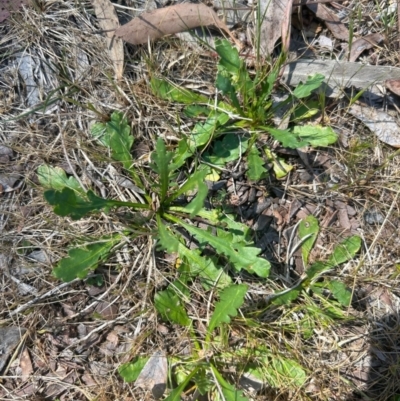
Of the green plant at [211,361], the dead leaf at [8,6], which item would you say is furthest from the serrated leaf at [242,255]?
the dead leaf at [8,6]

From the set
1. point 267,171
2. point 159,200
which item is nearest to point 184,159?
point 159,200

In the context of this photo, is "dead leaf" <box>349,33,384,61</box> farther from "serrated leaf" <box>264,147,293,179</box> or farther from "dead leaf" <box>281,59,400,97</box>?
"serrated leaf" <box>264,147,293,179</box>

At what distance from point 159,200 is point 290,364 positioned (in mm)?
893

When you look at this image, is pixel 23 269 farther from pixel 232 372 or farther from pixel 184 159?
pixel 232 372

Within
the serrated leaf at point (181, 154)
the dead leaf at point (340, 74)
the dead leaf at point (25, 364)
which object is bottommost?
the dead leaf at point (25, 364)

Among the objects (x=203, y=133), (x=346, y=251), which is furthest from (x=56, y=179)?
(x=346, y=251)

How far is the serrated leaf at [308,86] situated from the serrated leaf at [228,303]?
86 cm

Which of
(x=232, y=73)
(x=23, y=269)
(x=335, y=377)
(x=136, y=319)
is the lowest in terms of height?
(x=335, y=377)

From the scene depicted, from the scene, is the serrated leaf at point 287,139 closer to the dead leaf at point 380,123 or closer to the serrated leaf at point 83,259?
the dead leaf at point 380,123

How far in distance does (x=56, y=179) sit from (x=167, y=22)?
2.86ft

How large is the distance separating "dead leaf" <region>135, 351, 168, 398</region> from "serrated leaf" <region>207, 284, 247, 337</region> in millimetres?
312

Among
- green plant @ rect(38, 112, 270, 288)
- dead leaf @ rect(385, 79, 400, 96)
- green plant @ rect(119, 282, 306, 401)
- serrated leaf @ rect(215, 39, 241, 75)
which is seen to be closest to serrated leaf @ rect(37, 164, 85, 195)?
green plant @ rect(38, 112, 270, 288)

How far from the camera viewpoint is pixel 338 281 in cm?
234

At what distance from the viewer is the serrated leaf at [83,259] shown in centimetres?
217
